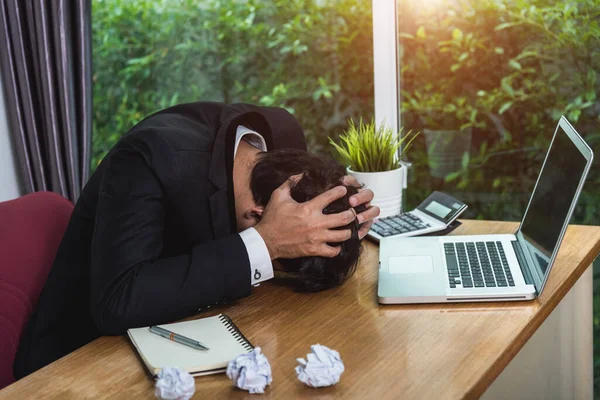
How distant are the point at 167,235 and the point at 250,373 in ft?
1.59

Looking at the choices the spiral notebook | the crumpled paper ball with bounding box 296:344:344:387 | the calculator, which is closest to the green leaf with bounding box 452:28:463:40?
the calculator

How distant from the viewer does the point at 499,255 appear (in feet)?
5.13

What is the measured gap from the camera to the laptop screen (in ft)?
4.52

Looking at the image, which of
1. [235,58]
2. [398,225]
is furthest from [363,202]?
[235,58]

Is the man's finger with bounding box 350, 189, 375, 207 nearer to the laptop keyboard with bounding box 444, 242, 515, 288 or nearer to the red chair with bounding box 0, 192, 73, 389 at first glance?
the laptop keyboard with bounding box 444, 242, 515, 288

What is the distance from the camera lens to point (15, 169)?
2453 mm

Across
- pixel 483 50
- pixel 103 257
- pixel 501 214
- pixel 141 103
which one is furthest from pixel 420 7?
pixel 103 257

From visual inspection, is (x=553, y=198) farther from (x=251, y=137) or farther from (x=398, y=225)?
(x=251, y=137)

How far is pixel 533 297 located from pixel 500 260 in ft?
0.58

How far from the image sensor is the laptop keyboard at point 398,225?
70.4 inches

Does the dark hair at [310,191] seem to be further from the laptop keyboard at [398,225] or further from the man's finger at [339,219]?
the laptop keyboard at [398,225]

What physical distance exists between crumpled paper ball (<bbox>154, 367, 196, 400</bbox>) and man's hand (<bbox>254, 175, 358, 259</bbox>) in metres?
0.39

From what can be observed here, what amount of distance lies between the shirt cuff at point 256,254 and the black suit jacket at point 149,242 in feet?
0.05

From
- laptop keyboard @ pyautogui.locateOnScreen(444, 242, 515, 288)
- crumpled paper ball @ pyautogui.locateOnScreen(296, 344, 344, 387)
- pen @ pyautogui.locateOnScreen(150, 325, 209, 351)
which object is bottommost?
laptop keyboard @ pyautogui.locateOnScreen(444, 242, 515, 288)
